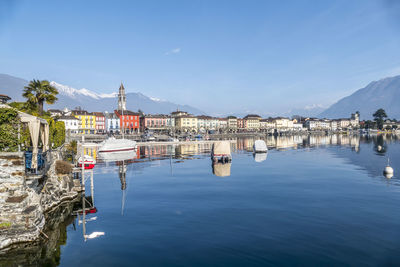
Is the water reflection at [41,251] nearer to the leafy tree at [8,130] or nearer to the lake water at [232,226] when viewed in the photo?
the lake water at [232,226]

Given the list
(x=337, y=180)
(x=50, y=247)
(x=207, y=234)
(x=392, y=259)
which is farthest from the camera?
(x=337, y=180)

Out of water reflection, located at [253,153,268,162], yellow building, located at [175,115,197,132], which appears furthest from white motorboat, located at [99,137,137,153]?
yellow building, located at [175,115,197,132]

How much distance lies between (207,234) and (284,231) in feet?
17.2

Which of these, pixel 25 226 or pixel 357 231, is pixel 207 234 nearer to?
pixel 357 231

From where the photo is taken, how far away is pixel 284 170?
44.9 metres

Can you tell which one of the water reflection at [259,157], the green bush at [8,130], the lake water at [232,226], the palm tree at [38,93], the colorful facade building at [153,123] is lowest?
the lake water at [232,226]

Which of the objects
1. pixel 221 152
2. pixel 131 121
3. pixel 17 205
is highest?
pixel 131 121

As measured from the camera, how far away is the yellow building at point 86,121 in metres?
148

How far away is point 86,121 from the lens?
15025 cm

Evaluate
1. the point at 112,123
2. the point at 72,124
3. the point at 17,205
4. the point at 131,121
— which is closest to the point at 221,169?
the point at 17,205

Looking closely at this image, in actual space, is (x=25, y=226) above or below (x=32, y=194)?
below

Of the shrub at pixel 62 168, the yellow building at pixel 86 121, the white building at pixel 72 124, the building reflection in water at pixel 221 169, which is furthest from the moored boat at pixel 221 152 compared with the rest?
the yellow building at pixel 86 121

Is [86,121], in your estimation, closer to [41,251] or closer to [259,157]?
[259,157]

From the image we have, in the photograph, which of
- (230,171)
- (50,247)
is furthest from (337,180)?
(50,247)
